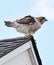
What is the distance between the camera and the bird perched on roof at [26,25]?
13844 millimetres

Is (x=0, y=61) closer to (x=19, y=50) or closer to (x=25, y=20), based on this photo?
(x=19, y=50)

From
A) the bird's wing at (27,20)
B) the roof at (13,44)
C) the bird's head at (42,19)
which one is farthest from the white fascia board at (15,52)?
the bird's head at (42,19)

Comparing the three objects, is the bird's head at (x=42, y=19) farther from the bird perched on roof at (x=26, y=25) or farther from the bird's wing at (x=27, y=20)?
the bird's wing at (x=27, y=20)

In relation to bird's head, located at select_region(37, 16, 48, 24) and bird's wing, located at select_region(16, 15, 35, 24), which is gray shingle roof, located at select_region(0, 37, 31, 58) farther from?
bird's head, located at select_region(37, 16, 48, 24)

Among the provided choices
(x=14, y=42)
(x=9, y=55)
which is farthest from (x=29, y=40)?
(x=9, y=55)

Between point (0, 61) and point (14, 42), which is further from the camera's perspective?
point (14, 42)

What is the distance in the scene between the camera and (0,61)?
38.7ft

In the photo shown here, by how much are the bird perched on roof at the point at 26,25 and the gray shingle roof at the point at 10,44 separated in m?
0.24

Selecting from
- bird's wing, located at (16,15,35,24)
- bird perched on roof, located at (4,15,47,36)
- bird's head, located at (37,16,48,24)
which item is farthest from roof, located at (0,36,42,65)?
bird's head, located at (37,16,48,24)

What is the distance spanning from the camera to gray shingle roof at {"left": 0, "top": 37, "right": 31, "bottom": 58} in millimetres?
12266

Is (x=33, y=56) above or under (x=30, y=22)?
under

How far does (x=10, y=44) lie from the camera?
43.1 ft

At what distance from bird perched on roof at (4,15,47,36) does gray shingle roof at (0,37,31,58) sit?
244 mm

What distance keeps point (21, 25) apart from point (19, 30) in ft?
0.46
